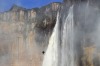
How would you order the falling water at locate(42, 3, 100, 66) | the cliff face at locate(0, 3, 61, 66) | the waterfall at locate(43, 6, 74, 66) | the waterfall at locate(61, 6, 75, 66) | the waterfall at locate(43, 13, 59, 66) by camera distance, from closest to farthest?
the falling water at locate(42, 3, 100, 66) → the waterfall at locate(61, 6, 75, 66) → the waterfall at locate(43, 6, 74, 66) → the waterfall at locate(43, 13, 59, 66) → the cliff face at locate(0, 3, 61, 66)

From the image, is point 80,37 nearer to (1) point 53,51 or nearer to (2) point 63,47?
(2) point 63,47

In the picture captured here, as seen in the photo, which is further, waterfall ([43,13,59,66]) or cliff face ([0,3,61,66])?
cliff face ([0,3,61,66])

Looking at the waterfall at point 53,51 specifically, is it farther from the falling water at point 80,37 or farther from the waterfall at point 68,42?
the waterfall at point 68,42

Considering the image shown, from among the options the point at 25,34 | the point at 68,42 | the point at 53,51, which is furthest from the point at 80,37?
the point at 25,34

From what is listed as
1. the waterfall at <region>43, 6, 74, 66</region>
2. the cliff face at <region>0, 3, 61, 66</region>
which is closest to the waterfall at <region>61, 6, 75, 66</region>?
the waterfall at <region>43, 6, 74, 66</region>

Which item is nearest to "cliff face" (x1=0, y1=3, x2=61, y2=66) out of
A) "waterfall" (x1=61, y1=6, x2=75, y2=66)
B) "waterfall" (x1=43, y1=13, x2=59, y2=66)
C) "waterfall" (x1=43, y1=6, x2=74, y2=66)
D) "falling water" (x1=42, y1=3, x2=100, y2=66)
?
"waterfall" (x1=43, y1=13, x2=59, y2=66)

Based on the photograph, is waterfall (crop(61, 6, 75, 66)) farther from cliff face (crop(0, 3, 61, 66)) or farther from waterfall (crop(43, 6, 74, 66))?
cliff face (crop(0, 3, 61, 66))

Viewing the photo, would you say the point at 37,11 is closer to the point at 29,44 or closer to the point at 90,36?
the point at 29,44

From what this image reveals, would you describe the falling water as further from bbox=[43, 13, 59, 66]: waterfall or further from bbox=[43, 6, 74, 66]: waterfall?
bbox=[43, 13, 59, 66]: waterfall

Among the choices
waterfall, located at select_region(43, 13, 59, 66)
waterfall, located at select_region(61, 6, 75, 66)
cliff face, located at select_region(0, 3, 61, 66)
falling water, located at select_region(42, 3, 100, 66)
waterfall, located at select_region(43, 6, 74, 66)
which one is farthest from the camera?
cliff face, located at select_region(0, 3, 61, 66)
